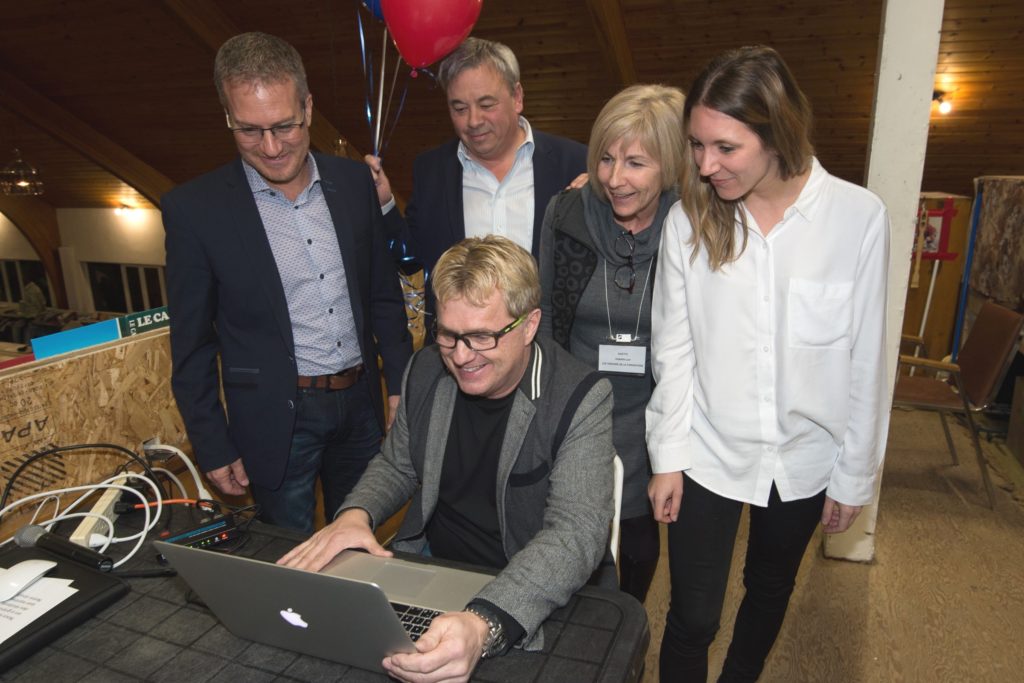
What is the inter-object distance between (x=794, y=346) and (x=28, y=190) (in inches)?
315

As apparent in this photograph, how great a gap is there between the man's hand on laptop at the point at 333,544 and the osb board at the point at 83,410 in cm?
77

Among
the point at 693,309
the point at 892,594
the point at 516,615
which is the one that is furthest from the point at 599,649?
the point at 892,594

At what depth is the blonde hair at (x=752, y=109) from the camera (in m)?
1.20

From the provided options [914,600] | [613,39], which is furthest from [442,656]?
[613,39]

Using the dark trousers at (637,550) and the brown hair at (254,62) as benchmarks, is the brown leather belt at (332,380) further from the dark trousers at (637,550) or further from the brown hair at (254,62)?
the dark trousers at (637,550)

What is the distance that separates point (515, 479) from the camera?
4.36 ft

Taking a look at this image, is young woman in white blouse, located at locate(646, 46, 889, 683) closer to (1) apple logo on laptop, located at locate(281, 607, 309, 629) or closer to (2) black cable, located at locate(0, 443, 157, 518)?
(1) apple logo on laptop, located at locate(281, 607, 309, 629)

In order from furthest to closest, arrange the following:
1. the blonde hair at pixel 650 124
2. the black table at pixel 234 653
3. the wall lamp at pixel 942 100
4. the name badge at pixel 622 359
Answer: the wall lamp at pixel 942 100
the name badge at pixel 622 359
the blonde hair at pixel 650 124
the black table at pixel 234 653

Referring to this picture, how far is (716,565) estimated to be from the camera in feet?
4.98

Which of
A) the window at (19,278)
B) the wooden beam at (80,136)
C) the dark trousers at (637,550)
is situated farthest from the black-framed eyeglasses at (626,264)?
the window at (19,278)

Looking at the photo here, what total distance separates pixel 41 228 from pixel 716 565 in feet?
42.6

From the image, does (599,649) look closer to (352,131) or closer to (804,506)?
(804,506)

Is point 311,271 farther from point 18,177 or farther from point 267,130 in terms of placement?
point 18,177

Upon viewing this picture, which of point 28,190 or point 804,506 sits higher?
point 28,190
